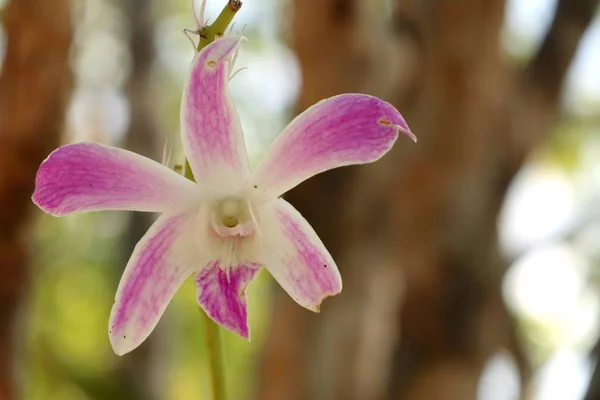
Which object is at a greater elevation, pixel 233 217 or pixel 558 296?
pixel 558 296

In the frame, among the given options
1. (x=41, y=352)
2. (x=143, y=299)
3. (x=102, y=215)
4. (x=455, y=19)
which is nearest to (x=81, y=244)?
(x=102, y=215)

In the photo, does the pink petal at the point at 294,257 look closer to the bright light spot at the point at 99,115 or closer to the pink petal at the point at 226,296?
the pink petal at the point at 226,296

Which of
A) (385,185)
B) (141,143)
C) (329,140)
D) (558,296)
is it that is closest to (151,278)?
(329,140)

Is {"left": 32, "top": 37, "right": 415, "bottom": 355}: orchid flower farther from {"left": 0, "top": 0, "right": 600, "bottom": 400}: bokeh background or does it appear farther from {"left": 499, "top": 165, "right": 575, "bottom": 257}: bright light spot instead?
{"left": 499, "top": 165, "right": 575, "bottom": 257}: bright light spot

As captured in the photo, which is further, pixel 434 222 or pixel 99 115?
pixel 99 115

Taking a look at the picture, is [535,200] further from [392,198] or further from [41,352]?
[41,352]

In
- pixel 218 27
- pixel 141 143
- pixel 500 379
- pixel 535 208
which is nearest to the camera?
pixel 218 27

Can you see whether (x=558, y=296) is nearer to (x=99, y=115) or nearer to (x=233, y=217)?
(x=99, y=115)
